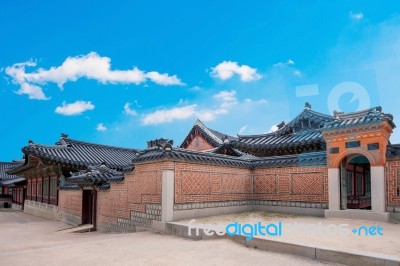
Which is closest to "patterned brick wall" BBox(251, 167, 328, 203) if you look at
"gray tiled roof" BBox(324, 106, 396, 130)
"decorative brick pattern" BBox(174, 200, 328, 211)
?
"decorative brick pattern" BBox(174, 200, 328, 211)

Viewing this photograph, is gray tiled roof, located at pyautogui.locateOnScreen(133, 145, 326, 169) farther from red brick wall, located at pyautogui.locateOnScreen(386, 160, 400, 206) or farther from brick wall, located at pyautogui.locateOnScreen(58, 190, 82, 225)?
brick wall, located at pyautogui.locateOnScreen(58, 190, 82, 225)

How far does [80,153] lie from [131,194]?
13.2 m

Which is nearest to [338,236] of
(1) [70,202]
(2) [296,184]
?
(2) [296,184]

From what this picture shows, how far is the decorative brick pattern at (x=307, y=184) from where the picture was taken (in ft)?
39.5

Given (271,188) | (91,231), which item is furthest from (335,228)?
(91,231)

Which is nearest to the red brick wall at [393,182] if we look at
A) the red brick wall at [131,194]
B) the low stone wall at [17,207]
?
the red brick wall at [131,194]

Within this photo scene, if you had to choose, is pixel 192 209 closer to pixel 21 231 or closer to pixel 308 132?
pixel 308 132

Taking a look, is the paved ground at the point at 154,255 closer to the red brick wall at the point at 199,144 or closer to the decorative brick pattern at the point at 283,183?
the decorative brick pattern at the point at 283,183

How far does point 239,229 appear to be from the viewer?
865 cm

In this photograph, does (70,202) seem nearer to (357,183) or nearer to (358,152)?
(358,152)

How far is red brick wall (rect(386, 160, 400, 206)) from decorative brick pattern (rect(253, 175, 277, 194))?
4.38 metres

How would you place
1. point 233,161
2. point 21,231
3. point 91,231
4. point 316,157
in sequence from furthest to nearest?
point 21,231, point 91,231, point 233,161, point 316,157

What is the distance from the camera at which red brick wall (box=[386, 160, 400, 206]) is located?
10172 mm

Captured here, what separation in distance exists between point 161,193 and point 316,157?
6246 millimetres
